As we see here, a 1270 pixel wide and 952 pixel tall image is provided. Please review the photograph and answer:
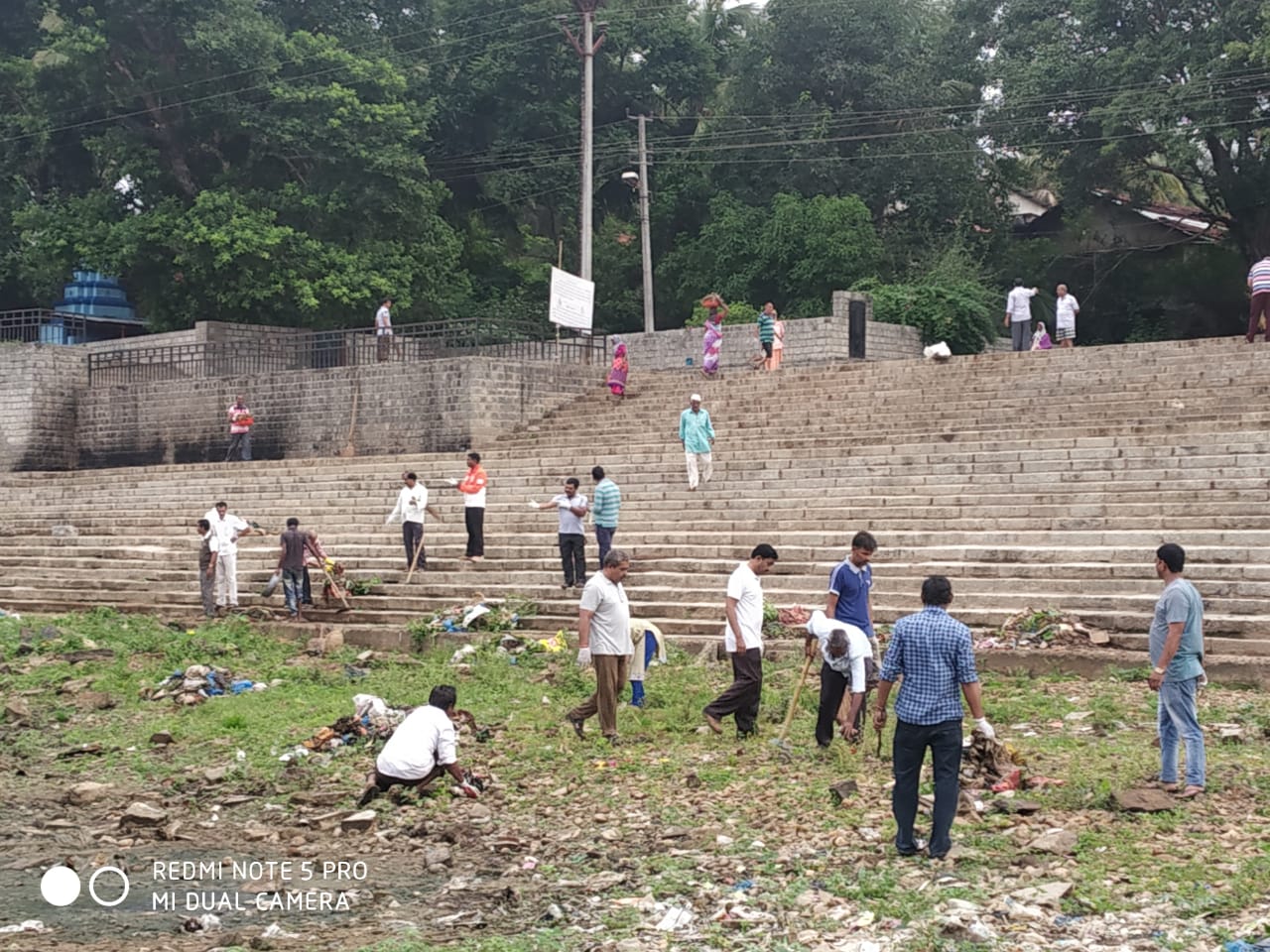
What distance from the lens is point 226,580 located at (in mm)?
17641

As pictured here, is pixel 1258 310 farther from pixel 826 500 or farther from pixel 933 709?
pixel 933 709

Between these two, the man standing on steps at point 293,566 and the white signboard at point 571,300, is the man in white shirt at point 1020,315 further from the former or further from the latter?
the man standing on steps at point 293,566

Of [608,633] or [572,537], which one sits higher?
[572,537]

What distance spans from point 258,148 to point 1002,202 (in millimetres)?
16737

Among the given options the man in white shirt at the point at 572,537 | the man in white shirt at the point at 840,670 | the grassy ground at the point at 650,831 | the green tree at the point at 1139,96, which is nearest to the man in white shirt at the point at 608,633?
the grassy ground at the point at 650,831

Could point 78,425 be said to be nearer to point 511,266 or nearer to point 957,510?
→ point 511,266

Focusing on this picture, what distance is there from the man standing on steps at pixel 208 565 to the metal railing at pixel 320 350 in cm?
1114

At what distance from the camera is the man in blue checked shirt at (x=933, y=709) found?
7.47 m

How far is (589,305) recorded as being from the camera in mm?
28297

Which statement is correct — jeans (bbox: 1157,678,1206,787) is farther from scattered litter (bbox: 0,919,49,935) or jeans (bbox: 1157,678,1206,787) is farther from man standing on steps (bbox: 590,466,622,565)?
man standing on steps (bbox: 590,466,622,565)

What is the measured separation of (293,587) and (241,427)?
38.5ft

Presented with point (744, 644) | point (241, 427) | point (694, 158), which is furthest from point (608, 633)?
point (694, 158)

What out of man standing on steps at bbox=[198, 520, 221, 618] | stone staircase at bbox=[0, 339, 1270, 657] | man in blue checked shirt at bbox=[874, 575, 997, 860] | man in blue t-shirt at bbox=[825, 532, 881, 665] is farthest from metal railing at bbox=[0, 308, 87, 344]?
man in blue checked shirt at bbox=[874, 575, 997, 860]

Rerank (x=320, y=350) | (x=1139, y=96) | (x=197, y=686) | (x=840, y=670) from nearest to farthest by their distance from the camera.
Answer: (x=840, y=670), (x=197, y=686), (x=320, y=350), (x=1139, y=96)
